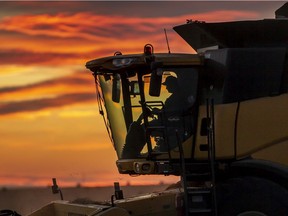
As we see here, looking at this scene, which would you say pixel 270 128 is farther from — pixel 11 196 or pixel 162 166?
pixel 11 196

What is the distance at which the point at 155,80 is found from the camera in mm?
10922

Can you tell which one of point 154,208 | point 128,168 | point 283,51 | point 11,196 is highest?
point 283,51

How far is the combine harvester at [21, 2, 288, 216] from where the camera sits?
35.9 feet

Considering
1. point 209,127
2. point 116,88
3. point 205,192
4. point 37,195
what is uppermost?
point 116,88

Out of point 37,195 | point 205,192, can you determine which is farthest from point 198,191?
point 37,195

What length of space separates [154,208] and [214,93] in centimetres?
218

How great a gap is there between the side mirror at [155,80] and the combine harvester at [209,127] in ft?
0.06

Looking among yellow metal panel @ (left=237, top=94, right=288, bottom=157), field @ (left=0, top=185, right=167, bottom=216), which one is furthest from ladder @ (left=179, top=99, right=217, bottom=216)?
field @ (left=0, top=185, right=167, bottom=216)

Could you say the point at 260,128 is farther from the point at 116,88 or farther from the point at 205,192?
the point at 116,88

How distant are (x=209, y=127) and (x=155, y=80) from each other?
44.7 inches

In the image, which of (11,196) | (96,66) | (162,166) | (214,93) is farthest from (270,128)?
(11,196)

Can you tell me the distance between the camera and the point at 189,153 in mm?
11266

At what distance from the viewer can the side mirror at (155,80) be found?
1081 cm

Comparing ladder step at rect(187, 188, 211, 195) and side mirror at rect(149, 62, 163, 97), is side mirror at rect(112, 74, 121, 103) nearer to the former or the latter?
side mirror at rect(149, 62, 163, 97)
